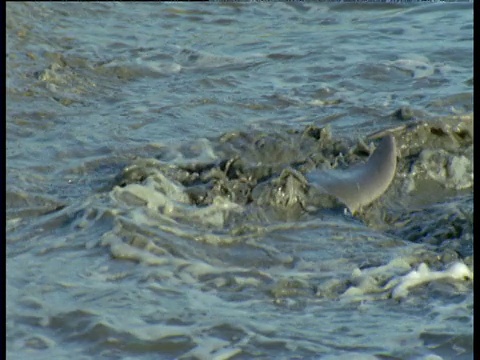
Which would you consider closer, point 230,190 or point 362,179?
point 230,190

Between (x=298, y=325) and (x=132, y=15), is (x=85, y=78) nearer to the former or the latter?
(x=132, y=15)

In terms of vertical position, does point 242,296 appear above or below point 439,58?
below

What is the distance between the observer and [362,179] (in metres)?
4.75

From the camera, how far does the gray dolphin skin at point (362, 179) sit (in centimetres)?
457

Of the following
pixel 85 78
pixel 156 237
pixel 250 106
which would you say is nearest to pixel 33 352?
pixel 156 237

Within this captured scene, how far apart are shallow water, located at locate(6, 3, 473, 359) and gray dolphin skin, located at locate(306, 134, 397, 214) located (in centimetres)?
10

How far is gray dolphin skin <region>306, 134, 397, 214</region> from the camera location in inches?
180

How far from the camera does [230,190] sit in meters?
4.64

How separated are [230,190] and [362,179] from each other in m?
0.70

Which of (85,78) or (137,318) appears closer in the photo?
(137,318)

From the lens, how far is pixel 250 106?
6.33 m

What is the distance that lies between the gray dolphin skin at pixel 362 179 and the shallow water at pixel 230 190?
10 cm

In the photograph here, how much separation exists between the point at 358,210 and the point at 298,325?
1465 millimetres
